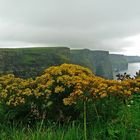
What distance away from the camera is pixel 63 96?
27.3ft

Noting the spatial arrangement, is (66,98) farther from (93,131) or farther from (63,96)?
(93,131)

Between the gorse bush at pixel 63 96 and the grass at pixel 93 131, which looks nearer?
the grass at pixel 93 131

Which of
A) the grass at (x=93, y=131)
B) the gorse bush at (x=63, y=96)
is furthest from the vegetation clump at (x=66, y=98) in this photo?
→ the grass at (x=93, y=131)

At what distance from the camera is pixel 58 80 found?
26.8ft

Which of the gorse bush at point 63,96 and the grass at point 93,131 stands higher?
the gorse bush at point 63,96

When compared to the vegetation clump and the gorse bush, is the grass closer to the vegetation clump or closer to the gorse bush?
the vegetation clump

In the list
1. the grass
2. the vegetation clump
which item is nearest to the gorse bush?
the vegetation clump

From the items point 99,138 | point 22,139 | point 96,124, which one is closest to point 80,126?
point 96,124

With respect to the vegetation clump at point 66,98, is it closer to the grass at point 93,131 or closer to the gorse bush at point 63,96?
the gorse bush at point 63,96

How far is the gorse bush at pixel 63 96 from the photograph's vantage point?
7.59m

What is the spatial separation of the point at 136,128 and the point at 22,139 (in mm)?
2177

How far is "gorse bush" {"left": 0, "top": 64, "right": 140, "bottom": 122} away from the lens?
759 centimetres

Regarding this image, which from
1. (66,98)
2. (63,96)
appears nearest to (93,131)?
(66,98)

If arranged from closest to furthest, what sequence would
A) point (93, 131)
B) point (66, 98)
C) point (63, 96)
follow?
point (93, 131) < point (66, 98) < point (63, 96)
